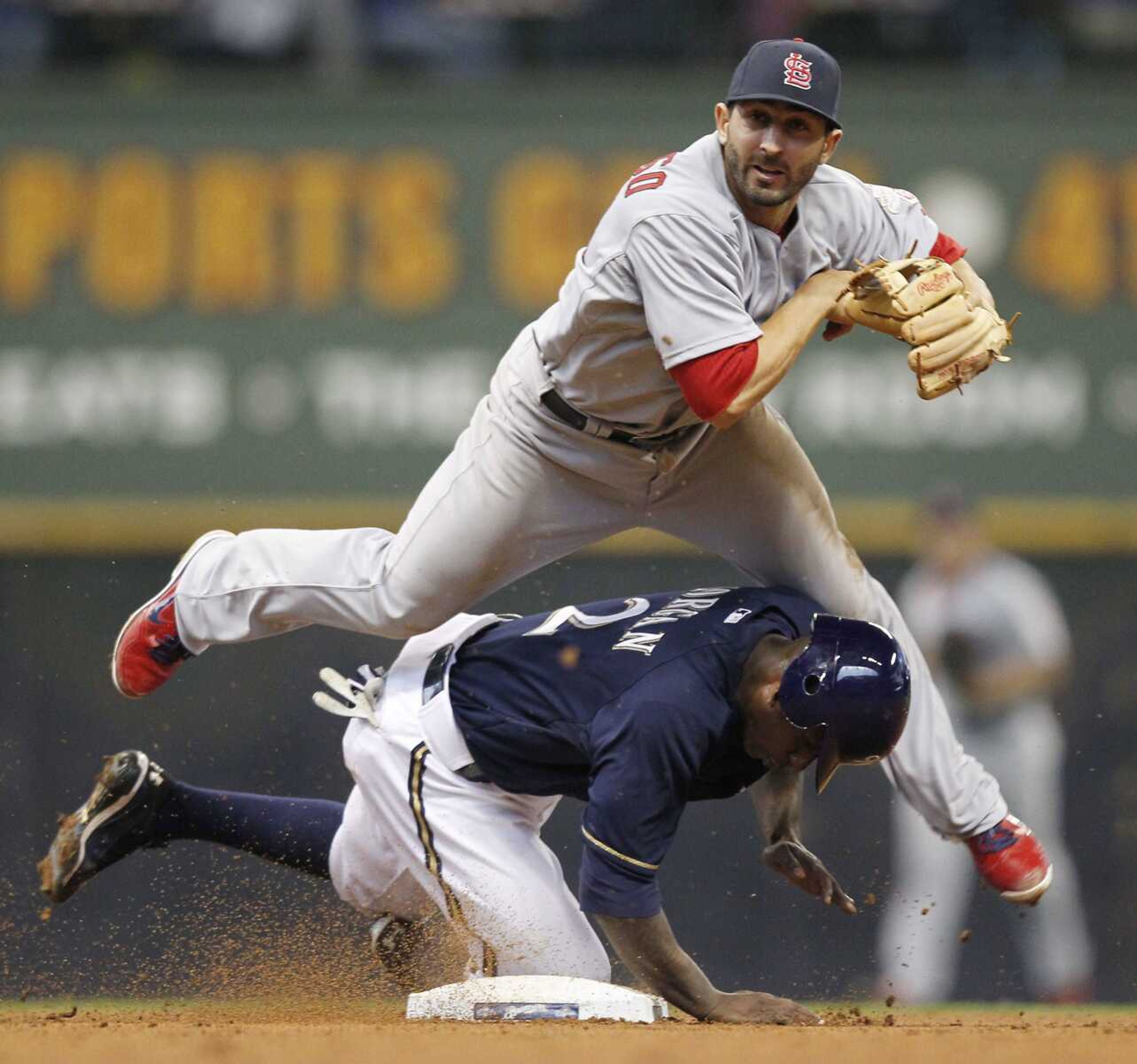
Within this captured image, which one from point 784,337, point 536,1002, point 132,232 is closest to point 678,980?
point 536,1002

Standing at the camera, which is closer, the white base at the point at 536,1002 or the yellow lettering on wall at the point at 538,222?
the white base at the point at 536,1002

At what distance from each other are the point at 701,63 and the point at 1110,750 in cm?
361

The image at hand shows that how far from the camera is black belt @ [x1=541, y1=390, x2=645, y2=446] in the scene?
14.6ft

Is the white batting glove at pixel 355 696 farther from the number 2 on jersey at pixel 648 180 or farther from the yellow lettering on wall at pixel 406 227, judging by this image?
the yellow lettering on wall at pixel 406 227

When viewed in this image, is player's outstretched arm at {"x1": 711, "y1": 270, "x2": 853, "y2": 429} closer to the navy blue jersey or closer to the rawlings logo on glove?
the rawlings logo on glove

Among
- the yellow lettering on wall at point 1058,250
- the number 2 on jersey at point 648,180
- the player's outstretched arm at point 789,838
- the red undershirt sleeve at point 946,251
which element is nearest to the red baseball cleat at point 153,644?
the number 2 on jersey at point 648,180

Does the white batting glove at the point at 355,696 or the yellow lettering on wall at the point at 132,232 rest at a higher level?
the yellow lettering on wall at the point at 132,232

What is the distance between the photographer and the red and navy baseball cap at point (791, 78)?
4086 mm

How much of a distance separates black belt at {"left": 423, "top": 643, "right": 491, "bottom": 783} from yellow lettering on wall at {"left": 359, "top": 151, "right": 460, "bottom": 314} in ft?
12.3

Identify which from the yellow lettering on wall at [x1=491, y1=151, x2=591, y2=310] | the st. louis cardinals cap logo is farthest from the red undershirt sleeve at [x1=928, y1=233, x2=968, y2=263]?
the yellow lettering on wall at [x1=491, y1=151, x2=591, y2=310]

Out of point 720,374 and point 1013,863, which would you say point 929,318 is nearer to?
point 720,374

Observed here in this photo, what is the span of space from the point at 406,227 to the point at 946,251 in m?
4.08

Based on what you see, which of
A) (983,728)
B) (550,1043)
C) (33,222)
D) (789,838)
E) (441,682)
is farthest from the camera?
(33,222)

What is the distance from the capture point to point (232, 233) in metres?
8.30
